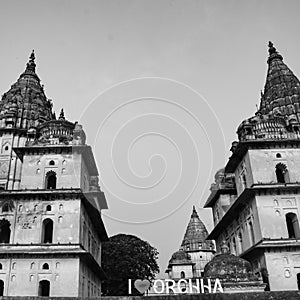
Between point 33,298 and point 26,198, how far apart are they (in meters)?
18.5

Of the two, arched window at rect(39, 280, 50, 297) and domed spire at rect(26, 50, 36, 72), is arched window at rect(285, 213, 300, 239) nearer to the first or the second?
arched window at rect(39, 280, 50, 297)

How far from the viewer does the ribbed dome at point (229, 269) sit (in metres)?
25.5

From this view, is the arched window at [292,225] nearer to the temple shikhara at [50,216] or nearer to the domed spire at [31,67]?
the temple shikhara at [50,216]

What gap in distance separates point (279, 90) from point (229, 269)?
23.2 m

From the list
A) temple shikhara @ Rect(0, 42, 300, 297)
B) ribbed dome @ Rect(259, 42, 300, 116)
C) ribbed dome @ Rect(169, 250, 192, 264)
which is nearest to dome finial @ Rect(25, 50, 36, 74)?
temple shikhara @ Rect(0, 42, 300, 297)

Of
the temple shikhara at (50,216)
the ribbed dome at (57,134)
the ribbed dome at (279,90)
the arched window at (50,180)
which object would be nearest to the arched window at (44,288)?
the temple shikhara at (50,216)

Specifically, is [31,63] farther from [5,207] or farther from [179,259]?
[179,259]

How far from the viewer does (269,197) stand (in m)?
31.3

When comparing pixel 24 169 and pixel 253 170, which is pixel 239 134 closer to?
pixel 253 170

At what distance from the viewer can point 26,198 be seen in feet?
103

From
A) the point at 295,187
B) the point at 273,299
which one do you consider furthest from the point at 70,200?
the point at 273,299

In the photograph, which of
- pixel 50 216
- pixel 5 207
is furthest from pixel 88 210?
pixel 5 207

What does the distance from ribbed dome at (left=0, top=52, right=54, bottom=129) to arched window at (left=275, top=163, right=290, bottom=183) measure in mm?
25151

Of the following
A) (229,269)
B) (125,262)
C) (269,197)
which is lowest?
(229,269)
